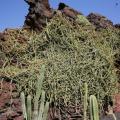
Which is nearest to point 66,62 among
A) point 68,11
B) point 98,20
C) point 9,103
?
point 9,103

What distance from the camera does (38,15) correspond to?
9.84m

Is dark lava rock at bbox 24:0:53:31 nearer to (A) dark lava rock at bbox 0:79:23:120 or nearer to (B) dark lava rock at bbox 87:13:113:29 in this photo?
(B) dark lava rock at bbox 87:13:113:29

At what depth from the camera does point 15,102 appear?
7.92 m

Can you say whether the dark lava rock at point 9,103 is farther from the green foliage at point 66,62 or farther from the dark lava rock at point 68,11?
the dark lava rock at point 68,11

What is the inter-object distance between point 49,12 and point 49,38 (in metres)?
0.77

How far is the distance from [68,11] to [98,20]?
1.03m

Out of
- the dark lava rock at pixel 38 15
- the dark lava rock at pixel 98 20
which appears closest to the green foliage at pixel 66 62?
the dark lava rock at pixel 38 15

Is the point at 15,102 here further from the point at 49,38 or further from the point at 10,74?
the point at 49,38

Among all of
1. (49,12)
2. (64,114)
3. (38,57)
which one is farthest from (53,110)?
(49,12)

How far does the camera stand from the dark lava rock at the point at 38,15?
9.76 metres

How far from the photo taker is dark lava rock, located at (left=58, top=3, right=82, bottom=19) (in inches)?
394

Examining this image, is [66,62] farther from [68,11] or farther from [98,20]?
[98,20]

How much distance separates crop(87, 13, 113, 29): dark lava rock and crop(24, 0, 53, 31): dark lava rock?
1.24m

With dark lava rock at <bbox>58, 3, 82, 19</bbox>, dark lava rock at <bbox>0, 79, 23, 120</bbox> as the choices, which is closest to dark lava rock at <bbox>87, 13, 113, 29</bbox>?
dark lava rock at <bbox>58, 3, 82, 19</bbox>
